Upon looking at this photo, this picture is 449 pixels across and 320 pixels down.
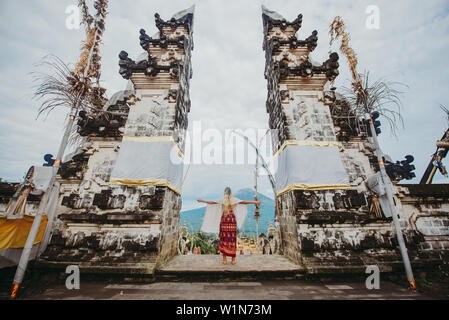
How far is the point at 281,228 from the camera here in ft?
20.4

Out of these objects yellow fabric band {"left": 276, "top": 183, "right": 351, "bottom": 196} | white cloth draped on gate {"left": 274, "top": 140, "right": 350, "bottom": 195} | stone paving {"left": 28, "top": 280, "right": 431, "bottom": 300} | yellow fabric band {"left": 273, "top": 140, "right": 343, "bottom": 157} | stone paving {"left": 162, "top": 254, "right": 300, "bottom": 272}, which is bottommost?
stone paving {"left": 28, "top": 280, "right": 431, "bottom": 300}

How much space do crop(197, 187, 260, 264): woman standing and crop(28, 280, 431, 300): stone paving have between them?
4.47 ft

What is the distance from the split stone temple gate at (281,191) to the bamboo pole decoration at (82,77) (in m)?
0.93

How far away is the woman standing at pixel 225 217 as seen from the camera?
5254mm

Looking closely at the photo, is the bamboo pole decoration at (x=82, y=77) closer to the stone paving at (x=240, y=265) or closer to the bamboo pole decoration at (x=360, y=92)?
the stone paving at (x=240, y=265)

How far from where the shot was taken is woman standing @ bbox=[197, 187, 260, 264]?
525cm

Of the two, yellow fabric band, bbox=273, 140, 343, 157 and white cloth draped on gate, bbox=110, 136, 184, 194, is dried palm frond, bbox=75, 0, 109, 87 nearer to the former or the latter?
white cloth draped on gate, bbox=110, 136, 184, 194

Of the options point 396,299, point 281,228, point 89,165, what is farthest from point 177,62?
point 396,299

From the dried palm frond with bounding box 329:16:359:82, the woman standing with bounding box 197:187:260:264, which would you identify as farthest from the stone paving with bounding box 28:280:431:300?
the dried palm frond with bounding box 329:16:359:82

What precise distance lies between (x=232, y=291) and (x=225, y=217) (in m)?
2.12

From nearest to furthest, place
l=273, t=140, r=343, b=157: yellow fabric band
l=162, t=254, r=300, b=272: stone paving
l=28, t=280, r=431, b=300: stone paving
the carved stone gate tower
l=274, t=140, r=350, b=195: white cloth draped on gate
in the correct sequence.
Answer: l=28, t=280, r=431, b=300: stone paving < l=162, t=254, r=300, b=272: stone paving < the carved stone gate tower < l=274, t=140, r=350, b=195: white cloth draped on gate < l=273, t=140, r=343, b=157: yellow fabric band

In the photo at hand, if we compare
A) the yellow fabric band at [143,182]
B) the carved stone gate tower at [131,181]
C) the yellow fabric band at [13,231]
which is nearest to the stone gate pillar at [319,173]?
the carved stone gate tower at [131,181]
